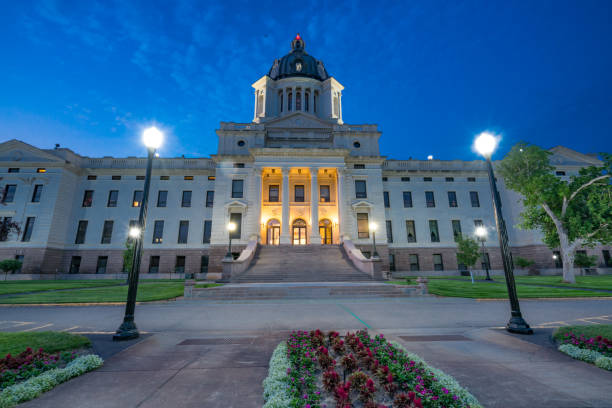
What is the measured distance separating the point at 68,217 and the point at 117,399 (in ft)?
133

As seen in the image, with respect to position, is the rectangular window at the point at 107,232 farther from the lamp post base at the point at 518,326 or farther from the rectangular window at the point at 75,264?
the lamp post base at the point at 518,326

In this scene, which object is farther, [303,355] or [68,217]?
[68,217]

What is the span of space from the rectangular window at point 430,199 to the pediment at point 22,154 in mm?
47598

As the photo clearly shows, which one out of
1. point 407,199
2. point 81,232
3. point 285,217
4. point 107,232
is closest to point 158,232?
point 107,232

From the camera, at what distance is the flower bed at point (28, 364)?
3.54 m

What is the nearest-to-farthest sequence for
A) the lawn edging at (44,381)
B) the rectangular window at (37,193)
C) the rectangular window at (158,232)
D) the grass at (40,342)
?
the lawn edging at (44,381) < the grass at (40,342) < the rectangular window at (37,193) < the rectangular window at (158,232)

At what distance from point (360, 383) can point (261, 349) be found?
8.95 feet

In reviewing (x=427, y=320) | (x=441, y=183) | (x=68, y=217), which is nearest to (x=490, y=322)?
(x=427, y=320)

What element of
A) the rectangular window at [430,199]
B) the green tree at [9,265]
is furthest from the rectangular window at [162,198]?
the rectangular window at [430,199]

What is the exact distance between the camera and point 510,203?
3575cm

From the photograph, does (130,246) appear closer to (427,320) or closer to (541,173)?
(427,320)

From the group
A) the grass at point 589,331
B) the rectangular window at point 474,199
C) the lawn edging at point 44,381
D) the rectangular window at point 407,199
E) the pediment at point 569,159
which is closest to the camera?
the lawn edging at point 44,381

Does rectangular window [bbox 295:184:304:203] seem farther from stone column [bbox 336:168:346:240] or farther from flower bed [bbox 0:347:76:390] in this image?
flower bed [bbox 0:347:76:390]

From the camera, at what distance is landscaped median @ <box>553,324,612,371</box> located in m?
4.15
